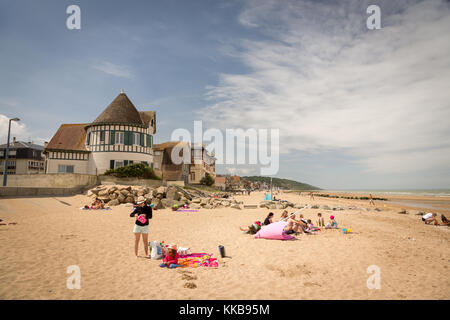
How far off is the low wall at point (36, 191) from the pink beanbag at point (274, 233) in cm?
1969

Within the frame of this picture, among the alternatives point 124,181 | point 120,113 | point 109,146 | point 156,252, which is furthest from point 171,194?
point 156,252

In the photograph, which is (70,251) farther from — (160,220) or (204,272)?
(160,220)

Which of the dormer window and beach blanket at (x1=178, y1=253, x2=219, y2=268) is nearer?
beach blanket at (x1=178, y1=253, x2=219, y2=268)

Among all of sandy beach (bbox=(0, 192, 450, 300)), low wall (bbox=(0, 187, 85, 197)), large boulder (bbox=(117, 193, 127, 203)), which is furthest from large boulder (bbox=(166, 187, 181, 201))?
Result: sandy beach (bbox=(0, 192, 450, 300))

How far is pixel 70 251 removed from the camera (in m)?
7.77

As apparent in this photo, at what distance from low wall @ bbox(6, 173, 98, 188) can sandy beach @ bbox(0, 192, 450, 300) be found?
11562mm

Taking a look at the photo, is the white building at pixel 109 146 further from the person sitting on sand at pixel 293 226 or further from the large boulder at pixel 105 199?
the person sitting on sand at pixel 293 226

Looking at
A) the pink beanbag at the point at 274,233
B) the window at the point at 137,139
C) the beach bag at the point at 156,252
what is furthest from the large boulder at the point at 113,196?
the beach bag at the point at 156,252

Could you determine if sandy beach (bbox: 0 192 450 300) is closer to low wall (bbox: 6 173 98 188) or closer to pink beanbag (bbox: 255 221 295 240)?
pink beanbag (bbox: 255 221 295 240)

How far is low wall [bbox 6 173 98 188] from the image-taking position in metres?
22.4

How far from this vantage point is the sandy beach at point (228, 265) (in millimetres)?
5270

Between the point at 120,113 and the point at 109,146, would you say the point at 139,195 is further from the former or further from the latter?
the point at 120,113
